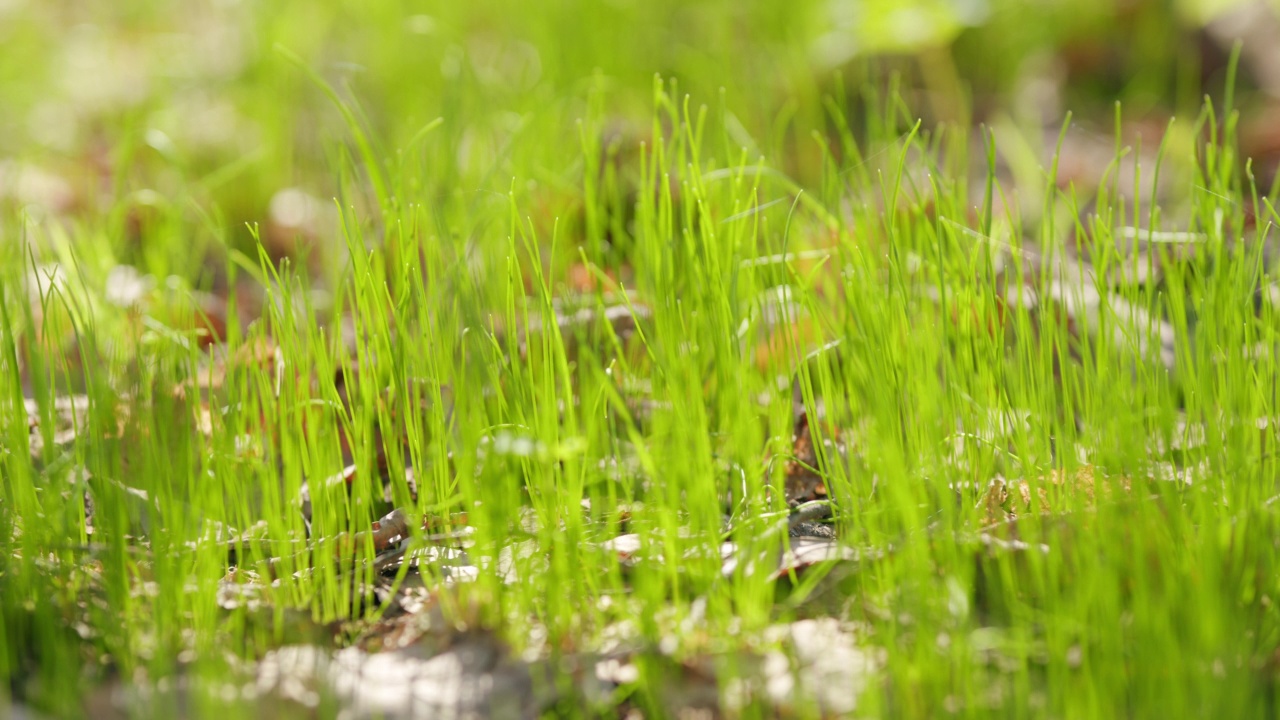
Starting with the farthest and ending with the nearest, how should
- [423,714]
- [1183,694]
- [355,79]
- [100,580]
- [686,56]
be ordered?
[355,79]
[686,56]
[100,580]
[423,714]
[1183,694]

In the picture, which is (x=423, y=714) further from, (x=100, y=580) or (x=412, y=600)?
(x=100, y=580)

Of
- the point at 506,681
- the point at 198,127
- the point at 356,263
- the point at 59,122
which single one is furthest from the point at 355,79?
the point at 506,681

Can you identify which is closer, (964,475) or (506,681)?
(506,681)

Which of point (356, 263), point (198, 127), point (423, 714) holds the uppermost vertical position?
point (198, 127)

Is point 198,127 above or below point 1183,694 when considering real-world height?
above

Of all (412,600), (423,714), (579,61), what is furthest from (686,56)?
(423,714)

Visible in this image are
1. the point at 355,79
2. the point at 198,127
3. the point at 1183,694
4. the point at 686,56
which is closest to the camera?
the point at 1183,694

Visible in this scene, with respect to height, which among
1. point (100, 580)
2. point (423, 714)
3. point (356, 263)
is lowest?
point (423, 714)

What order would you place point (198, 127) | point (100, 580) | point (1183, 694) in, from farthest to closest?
point (198, 127)
point (100, 580)
point (1183, 694)

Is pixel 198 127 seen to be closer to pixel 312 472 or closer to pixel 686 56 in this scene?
pixel 686 56
